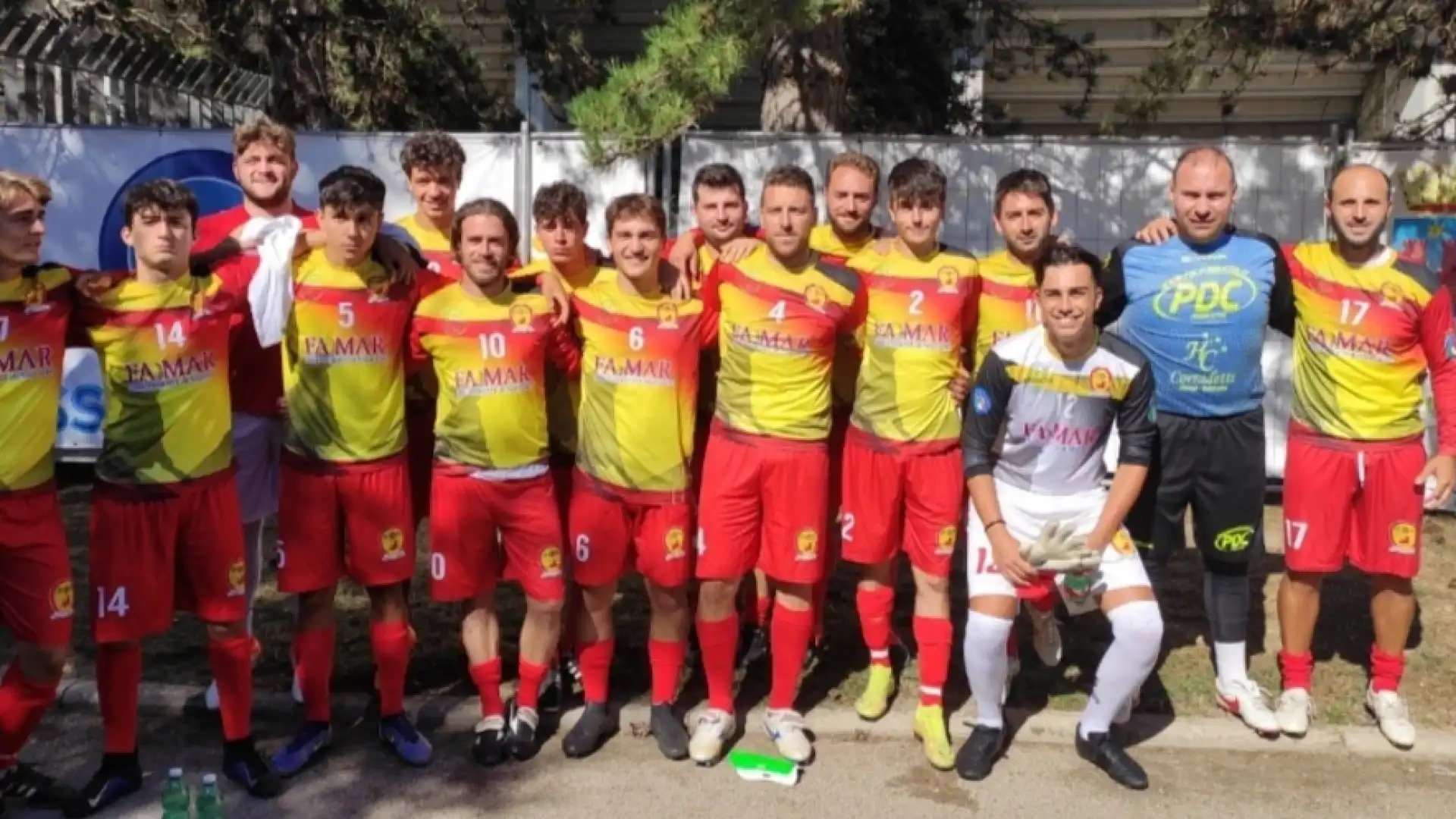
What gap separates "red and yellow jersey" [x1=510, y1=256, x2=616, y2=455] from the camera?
198 inches

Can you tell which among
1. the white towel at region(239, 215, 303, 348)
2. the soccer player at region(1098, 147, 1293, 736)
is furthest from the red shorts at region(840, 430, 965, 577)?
the white towel at region(239, 215, 303, 348)

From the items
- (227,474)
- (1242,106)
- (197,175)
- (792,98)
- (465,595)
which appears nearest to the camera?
(227,474)

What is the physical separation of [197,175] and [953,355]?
5.25 m

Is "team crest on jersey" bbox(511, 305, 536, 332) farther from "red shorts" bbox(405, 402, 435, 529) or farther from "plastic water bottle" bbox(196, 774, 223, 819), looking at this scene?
"plastic water bottle" bbox(196, 774, 223, 819)

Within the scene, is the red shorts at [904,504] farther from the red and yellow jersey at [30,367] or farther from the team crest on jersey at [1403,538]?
the red and yellow jersey at [30,367]

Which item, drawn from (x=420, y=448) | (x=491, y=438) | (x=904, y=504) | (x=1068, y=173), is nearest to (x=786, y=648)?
(x=904, y=504)

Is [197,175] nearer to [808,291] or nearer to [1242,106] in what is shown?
[808,291]

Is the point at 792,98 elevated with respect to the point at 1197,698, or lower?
elevated

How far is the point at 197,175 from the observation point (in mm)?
8148

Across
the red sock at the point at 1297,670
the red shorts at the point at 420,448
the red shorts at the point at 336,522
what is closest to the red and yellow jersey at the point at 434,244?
the red shorts at the point at 420,448

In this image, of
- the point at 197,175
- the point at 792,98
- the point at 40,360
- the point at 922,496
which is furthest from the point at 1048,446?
the point at 197,175

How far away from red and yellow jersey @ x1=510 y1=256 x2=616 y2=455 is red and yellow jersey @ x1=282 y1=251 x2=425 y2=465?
576 mm

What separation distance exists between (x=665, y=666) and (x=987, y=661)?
1.15m

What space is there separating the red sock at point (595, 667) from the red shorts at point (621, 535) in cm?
26
